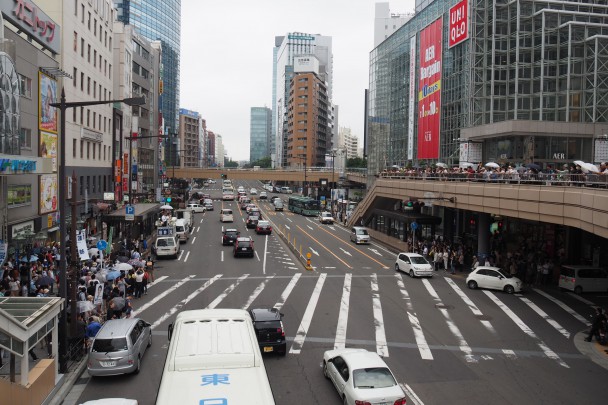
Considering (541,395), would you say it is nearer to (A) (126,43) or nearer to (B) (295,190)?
(A) (126,43)

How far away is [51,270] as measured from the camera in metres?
25.7

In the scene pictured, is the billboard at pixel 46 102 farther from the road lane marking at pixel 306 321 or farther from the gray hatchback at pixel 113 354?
the gray hatchback at pixel 113 354

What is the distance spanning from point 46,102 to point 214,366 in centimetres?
2656

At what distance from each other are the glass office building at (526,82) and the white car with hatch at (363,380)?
3765cm

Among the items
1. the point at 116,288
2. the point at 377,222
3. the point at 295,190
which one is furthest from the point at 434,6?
the point at 295,190

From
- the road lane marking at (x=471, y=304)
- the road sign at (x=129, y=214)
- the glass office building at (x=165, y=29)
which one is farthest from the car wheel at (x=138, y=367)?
the glass office building at (x=165, y=29)

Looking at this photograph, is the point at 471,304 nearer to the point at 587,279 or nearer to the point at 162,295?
the point at 587,279

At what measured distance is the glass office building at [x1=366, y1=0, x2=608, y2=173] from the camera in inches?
1948

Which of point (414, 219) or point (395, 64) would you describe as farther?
point (395, 64)

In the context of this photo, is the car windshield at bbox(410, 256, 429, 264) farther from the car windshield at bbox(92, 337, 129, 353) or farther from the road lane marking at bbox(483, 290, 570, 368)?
the car windshield at bbox(92, 337, 129, 353)

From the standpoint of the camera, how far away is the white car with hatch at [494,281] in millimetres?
29594

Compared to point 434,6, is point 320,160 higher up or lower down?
lower down

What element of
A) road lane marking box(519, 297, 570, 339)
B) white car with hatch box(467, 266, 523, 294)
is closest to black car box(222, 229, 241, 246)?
white car with hatch box(467, 266, 523, 294)

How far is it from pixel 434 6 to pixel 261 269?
45882mm
